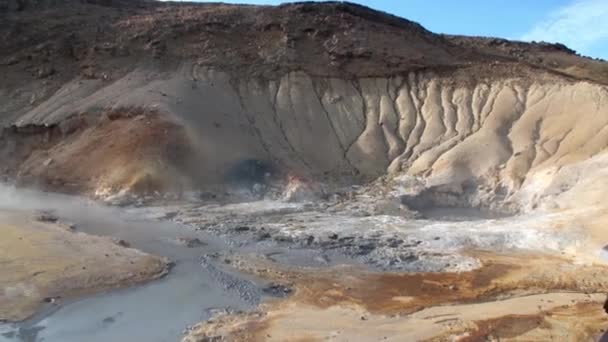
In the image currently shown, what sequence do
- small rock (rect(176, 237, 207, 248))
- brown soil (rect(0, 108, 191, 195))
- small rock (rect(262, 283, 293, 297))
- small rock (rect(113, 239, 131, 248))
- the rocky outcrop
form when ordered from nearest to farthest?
1. small rock (rect(262, 283, 293, 297))
2. small rock (rect(113, 239, 131, 248))
3. small rock (rect(176, 237, 207, 248))
4. the rocky outcrop
5. brown soil (rect(0, 108, 191, 195))

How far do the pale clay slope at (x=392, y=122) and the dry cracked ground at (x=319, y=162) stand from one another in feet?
0.24

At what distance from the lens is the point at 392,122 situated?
2345 centimetres

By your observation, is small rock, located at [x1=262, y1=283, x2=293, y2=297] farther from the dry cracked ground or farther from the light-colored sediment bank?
the light-colored sediment bank

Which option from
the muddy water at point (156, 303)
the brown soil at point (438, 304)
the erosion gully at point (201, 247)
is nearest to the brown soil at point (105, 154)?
the erosion gully at point (201, 247)

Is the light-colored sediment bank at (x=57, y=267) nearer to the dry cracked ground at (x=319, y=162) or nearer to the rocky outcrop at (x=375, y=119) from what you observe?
the dry cracked ground at (x=319, y=162)

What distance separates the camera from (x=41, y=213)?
17328 mm

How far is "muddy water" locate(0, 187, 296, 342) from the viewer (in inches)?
369

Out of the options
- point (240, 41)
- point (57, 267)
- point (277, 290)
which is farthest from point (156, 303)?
point (240, 41)

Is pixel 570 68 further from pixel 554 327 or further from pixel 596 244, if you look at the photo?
pixel 554 327

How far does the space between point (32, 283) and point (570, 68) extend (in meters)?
29.7

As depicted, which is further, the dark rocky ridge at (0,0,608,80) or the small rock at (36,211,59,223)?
the dark rocky ridge at (0,0,608,80)

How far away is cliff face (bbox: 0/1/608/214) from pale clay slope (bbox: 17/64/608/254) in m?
0.06

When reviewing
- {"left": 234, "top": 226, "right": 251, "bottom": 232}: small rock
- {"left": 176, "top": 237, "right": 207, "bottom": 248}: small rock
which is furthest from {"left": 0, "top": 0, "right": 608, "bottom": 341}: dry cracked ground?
{"left": 176, "top": 237, "right": 207, "bottom": 248}: small rock

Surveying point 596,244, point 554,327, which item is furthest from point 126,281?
point 596,244
